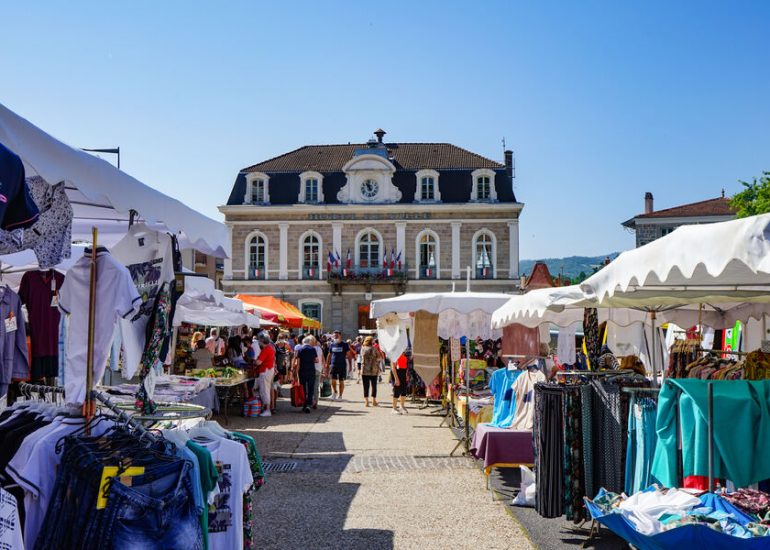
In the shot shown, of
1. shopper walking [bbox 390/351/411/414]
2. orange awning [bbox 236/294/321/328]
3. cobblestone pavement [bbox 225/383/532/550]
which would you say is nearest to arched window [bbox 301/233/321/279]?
orange awning [bbox 236/294/321/328]

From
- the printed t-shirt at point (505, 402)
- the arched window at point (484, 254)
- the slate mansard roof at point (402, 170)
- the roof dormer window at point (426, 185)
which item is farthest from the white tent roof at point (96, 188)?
the slate mansard roof at point (402, 170)

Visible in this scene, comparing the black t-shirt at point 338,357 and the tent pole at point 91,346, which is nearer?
the tent pole at point 91,346

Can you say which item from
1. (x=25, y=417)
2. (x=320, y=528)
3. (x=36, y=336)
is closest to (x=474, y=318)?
(x=320, y=528)

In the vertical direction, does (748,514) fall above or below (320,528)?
above

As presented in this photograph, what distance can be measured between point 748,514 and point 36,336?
522 cm

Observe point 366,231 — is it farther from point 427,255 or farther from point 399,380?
point 399,380

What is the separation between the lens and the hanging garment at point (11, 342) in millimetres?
5250

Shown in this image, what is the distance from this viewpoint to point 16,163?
267cm

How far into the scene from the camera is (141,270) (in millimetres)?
4527

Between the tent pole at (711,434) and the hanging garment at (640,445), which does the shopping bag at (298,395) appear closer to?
the hanging garment at (640,445)

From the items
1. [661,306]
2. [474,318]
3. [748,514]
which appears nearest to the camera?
[748,514]

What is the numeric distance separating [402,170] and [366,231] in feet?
12.1

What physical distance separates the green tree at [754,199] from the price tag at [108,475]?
2504cm

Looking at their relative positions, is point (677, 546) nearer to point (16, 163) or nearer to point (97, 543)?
point (97, 543)
